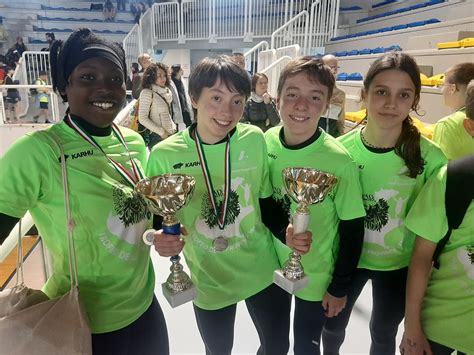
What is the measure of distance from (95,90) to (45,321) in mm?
624

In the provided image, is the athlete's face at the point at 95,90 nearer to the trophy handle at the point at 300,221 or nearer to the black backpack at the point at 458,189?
the trophy handle at the point at 300,221

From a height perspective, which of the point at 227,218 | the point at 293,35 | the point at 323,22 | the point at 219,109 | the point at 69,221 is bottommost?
the point at 227,218

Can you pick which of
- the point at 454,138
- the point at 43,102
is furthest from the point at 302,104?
the point at 43,102

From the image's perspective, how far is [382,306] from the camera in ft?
4.70

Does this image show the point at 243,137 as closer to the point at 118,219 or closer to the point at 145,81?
the point at 118,219

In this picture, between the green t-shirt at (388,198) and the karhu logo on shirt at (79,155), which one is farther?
the green t-shirt at (388,198)

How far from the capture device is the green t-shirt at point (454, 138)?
5.60 ft

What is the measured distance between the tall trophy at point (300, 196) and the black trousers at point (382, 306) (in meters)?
0.35

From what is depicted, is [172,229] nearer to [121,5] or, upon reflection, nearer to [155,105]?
[155,105]

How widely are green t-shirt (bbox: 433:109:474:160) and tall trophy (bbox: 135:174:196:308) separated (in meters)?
1.32

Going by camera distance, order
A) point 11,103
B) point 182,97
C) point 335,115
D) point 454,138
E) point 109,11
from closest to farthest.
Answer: point 454,138 < point 335,115 < point 182,97 < point 11,103 < point 109,11

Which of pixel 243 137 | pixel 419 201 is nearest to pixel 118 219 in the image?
pixel 243 137

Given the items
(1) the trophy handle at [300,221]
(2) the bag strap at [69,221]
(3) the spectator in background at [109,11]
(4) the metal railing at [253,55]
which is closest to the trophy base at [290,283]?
(1) the trophy handle at [300,221]

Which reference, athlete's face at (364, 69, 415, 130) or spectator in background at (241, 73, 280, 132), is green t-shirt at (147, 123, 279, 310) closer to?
athlete's face at (364, 69, 415, 130)
